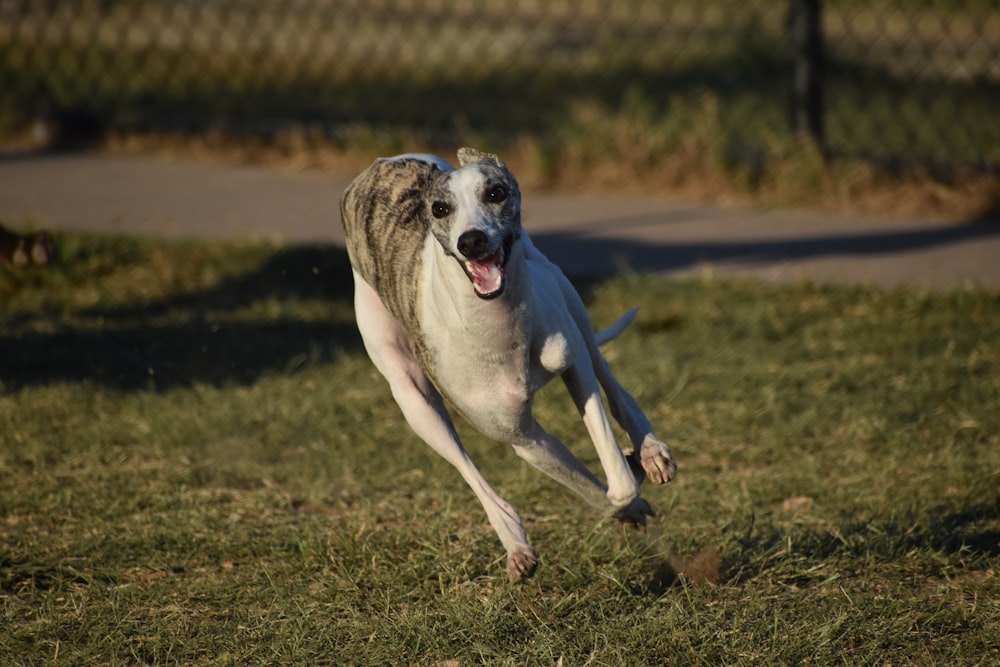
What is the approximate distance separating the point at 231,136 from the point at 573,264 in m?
3.36

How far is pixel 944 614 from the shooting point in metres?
3.43

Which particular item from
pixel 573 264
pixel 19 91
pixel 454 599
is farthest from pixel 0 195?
pixel 454 599

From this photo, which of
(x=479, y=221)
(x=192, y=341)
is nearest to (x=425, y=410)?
(x=479, y=221)

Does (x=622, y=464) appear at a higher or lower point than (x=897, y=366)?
higher

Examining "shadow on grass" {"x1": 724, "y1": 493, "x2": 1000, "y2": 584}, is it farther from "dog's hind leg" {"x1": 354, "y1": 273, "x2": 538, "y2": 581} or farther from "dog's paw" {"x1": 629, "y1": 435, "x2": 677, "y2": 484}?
"dog's hind leg" {"x1": 354, "y1": 273, "x2": 538, "y2": 581}

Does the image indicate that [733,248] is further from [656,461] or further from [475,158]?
[475,158]

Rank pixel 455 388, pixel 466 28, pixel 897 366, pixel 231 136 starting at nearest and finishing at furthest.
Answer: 1. pixel 455 388
2. pixel 897 366
3. pixel 231 136
4. pixel 466 28

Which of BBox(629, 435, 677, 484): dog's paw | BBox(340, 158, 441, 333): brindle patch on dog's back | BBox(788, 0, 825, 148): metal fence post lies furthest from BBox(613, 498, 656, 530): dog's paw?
BBox(788, 0, 825, 148): metal fence post

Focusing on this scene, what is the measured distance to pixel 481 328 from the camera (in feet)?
10.3

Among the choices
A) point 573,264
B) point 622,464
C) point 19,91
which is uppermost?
point 622,464

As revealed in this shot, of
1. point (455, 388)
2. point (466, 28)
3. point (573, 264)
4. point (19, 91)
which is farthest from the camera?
point (466, 28)

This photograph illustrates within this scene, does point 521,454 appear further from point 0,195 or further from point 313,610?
point 0,195

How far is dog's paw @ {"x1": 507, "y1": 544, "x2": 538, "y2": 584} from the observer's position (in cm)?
340

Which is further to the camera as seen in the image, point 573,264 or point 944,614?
point 573,264
